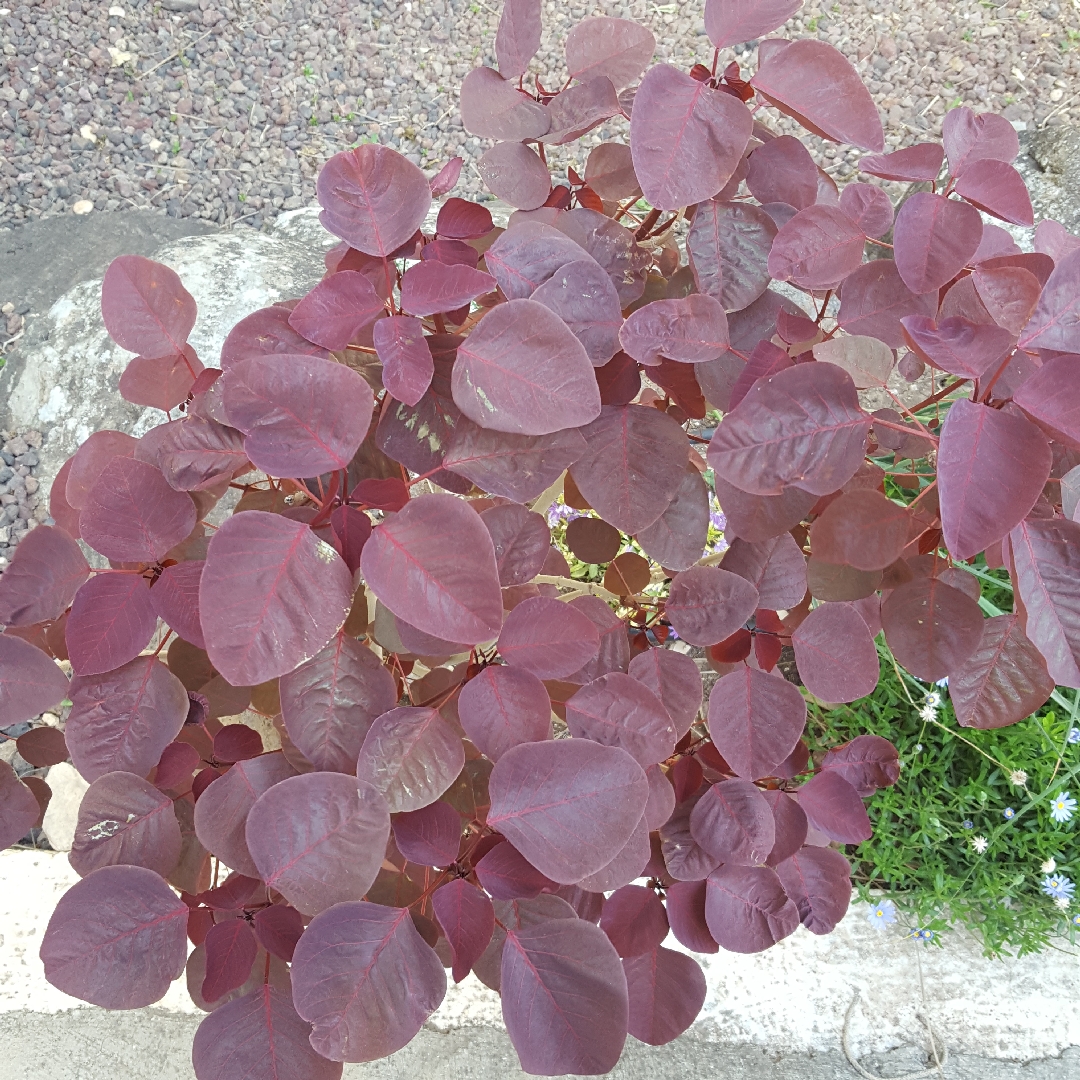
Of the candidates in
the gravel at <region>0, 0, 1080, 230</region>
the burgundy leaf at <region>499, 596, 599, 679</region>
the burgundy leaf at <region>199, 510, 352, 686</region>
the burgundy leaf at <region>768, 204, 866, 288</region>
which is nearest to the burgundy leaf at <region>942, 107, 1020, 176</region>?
the burgundy leaf at <region>768, 204, 866, 288</region>

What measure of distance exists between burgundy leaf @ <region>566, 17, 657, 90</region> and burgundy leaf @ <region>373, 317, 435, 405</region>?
1.11 feet

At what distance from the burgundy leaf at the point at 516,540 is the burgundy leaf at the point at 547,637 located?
0.04 metres

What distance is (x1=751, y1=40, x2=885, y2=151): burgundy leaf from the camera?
64 centimetres

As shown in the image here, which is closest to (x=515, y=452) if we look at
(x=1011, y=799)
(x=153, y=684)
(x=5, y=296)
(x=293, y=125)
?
(x=153, y=684)

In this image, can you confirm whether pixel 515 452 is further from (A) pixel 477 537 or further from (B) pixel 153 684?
(B) pixel 153 684

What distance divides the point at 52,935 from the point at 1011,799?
1.40 metres

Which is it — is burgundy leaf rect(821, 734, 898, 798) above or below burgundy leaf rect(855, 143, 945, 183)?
below

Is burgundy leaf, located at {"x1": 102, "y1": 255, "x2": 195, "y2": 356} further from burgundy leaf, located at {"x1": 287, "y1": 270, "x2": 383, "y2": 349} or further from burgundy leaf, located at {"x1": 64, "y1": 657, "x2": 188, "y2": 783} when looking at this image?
burgundy leaf, located at {"x1": 64, "y1": 657, "x2": 188, "y2": 783}

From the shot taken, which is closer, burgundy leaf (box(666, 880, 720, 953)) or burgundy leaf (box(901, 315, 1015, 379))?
burgundy leaf (box(901, 315, 1015, 379))

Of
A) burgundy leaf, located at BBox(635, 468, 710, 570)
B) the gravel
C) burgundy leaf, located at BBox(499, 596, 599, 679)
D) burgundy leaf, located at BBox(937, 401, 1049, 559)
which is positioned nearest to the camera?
burgundy leaf, located at BBox(937, 401, 1049, 559)

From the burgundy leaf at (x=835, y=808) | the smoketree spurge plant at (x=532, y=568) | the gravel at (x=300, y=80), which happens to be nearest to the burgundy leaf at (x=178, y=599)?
the smoketree spurge plant at (x=532, y=568)

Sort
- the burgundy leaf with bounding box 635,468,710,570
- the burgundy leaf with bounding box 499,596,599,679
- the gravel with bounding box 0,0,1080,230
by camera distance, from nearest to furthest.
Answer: the burgundy leaf with bounding box 499,596,599,679, the burgundy leaf with bounding box 635,468,710,570, the gravel with bounding box 0,0,1080,230

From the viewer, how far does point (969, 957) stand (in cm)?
141

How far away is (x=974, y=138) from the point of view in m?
0.73
